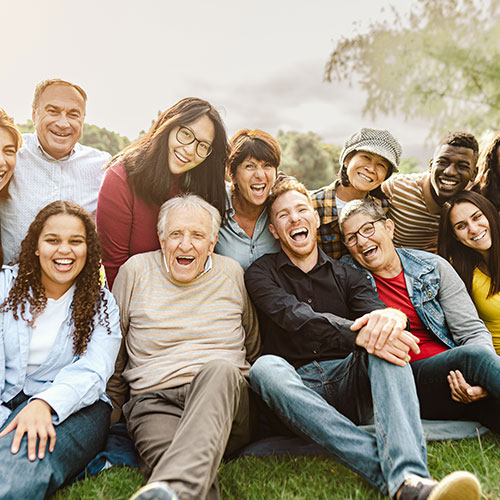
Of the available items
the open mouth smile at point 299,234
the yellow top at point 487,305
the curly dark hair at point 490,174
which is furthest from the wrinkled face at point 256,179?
the curly dark hair at point 490,174

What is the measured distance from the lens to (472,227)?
4.29 metres

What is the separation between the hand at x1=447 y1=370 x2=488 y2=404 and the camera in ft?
10.8

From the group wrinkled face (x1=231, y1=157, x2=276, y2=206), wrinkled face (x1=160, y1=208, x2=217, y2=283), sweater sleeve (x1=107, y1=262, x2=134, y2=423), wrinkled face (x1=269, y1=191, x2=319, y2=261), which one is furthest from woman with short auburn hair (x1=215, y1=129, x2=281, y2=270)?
sweater sleeve (x1=107, y1=262, x2=134, y2=423)

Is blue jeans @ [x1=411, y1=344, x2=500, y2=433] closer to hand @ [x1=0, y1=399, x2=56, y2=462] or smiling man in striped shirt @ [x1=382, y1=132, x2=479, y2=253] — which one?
smiling man in striped shirt @ [x1=382, y1=132, x2=479, y2=253]

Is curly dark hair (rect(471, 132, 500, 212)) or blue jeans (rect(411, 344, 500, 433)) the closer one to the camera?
blue jeans (rect(411, 344, 500, 433))

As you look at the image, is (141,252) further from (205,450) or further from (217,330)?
(205,450)

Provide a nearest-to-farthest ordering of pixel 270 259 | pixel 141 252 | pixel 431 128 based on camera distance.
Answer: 1. pixel 270 259
2. pixel 141 252
3. pixel 431 128

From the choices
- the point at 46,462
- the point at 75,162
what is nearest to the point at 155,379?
the point at 46,462

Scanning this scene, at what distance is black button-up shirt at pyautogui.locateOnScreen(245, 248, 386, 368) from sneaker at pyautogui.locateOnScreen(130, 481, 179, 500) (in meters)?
1.55

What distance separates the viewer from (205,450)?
2.39 meters

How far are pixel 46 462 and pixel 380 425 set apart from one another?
1.87 metres

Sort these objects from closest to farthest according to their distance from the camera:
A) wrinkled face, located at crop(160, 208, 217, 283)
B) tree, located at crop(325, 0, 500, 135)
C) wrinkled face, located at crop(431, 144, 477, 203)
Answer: wrinkled face, located at crop(160, 208, 217, 283)
wrinkled face, located at crop(431, 144, 477, 203)
tree, located at crop(325, 0, 500, 135)

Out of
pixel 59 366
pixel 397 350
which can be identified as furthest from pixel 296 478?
pixel 59 366

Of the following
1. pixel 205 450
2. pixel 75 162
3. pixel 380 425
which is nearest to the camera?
pixel 205 450
